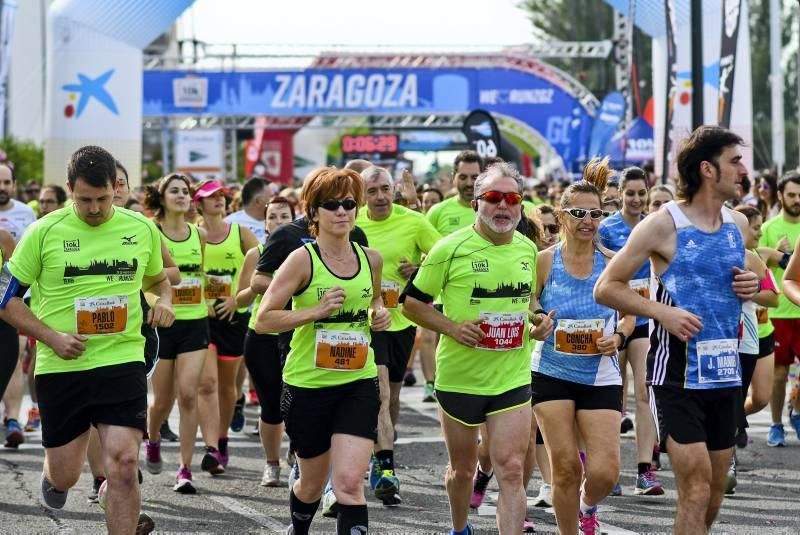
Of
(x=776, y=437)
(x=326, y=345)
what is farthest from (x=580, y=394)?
(x=776, y=437)

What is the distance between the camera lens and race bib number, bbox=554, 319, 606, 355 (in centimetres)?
710

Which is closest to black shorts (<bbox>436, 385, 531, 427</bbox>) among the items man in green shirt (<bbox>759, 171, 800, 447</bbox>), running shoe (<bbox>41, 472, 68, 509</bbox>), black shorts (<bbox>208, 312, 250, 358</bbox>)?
running shoe (<bbox>41, 472, 68, 509</bbox>)

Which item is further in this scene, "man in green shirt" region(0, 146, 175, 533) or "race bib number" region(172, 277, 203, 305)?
"race bib number" region(172, 277, 203, 305)

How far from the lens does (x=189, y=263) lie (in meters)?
10.0

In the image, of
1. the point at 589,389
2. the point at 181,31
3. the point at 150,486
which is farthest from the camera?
the point at 181,31

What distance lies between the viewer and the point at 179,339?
384 inches

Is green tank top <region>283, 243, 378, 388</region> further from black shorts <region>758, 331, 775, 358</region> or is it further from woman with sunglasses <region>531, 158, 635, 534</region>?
black shorts <region>758, 331, 775, 358</region>

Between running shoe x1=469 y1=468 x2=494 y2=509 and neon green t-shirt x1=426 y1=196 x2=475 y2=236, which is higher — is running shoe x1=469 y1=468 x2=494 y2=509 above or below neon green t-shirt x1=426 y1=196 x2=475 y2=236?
below

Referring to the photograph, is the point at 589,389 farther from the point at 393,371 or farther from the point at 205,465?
the point at 205,465

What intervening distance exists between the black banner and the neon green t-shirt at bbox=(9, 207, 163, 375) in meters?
10.7

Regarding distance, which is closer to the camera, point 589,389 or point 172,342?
point 589,389

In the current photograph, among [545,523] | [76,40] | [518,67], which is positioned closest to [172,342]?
[545,523]

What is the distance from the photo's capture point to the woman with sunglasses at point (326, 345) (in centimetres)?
651

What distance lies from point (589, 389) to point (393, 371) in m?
2.90
